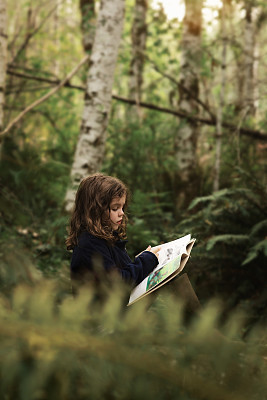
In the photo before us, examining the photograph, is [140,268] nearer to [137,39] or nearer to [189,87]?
[189,87]

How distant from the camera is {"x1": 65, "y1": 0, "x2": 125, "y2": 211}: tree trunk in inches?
221

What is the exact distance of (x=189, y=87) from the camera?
7.88 m

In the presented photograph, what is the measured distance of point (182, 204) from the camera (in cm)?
701

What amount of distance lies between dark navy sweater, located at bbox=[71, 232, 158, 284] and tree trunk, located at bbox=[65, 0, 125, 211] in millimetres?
3181

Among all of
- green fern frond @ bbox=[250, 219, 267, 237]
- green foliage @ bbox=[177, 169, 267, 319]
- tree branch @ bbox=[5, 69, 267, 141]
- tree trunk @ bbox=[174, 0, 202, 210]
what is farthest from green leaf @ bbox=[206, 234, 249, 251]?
tree branch @ bbox=[5, 69, 267, 141]

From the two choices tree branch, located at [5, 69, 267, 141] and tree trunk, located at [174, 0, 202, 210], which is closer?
tree branch, located at [5, 69, 267, 141]

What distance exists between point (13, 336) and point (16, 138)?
7750 mm

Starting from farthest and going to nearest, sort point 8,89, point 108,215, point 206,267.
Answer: point 8,89 → point 206,267 → point 108,215

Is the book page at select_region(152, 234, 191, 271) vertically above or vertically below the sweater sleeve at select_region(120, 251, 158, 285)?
above

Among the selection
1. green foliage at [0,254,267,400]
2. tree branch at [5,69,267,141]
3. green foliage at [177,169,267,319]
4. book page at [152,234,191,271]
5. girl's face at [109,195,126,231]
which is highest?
tree branch at [5,69,267,141]

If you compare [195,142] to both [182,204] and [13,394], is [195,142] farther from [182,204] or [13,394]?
[13,394]

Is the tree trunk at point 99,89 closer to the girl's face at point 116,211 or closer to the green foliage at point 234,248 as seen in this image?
the green foliage at point 234,248

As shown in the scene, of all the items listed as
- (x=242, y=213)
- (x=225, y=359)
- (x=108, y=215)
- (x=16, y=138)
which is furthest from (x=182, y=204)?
(x=225, y=359)

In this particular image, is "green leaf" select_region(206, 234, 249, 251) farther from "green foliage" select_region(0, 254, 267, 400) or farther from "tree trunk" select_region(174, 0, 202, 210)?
"green foliage" select_region(0, 254, 267, 400)
